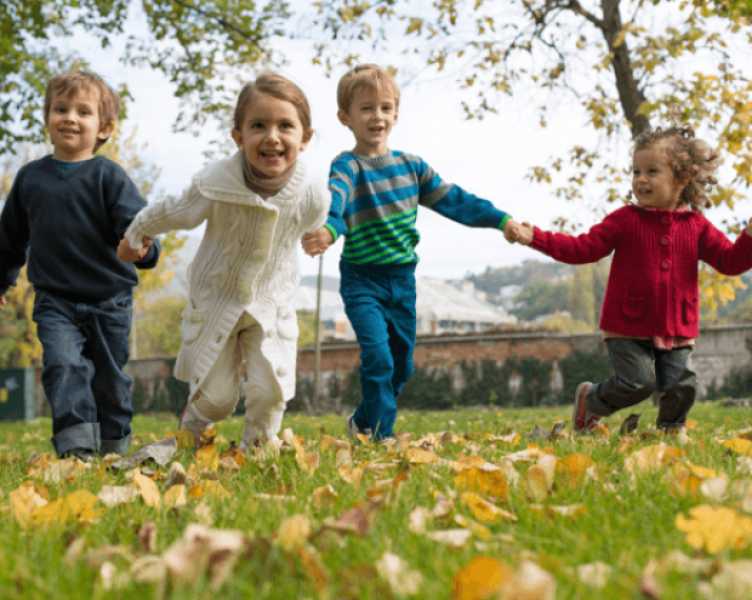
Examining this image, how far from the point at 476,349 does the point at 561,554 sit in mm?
21703

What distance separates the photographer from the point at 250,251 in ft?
11.8

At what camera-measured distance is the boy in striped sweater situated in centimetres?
449

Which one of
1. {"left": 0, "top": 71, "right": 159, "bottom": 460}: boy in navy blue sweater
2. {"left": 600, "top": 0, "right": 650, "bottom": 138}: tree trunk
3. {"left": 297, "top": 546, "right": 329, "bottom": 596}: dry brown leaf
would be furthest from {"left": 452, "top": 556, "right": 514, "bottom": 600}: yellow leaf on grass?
{"left": 600, "top": 0, "right": 650, "bottom": 138}: tree trunk

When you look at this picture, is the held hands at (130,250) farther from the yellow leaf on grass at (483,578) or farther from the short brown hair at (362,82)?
the yellow leaf on grass at (483,578)

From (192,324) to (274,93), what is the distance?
1.01 m

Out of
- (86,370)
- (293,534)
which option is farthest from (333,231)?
(293,534)

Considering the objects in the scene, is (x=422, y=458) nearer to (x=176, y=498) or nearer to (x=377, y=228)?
(x=176, y=498)

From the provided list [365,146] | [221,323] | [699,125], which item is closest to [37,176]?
[221,323]

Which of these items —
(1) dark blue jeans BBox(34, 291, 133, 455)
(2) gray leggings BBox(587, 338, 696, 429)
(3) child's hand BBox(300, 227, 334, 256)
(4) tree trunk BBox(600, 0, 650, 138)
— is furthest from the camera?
(4) tree trunk BBox(600, 0, 650, 138)

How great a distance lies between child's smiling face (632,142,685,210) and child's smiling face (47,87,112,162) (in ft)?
8.95

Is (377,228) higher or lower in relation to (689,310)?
higher

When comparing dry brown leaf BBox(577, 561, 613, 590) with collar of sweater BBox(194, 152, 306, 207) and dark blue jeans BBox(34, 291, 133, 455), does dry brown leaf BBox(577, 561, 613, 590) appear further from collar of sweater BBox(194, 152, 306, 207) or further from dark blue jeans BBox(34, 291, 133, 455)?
dark blue jeans BBox(34, 291, 133, 455)

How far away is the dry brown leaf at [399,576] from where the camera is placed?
134cm

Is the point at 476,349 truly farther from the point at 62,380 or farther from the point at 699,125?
the point at 62,380
